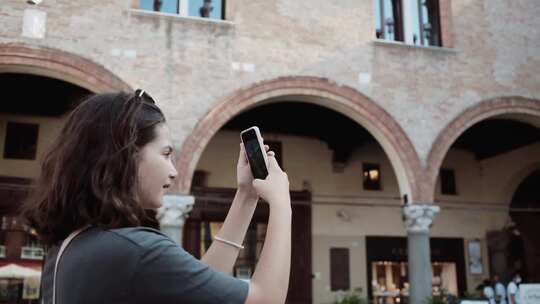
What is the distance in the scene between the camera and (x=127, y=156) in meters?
1.27

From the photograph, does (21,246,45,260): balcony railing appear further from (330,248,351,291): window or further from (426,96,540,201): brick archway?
(426,96,540,201): brick archway

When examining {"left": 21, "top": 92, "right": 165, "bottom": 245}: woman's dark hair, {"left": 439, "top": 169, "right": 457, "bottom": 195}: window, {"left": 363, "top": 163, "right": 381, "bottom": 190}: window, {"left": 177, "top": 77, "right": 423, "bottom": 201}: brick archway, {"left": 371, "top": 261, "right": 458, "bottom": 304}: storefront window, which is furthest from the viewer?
{"left": 439, "top": 169, "right": 457, "bottom": 195}: window

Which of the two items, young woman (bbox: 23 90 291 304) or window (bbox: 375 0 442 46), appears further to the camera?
window (bbox: 375 0 442 46)

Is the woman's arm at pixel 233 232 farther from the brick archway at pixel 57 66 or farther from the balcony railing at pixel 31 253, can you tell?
the balcony railing at pixel 31 253

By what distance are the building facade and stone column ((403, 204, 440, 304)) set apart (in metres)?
0.03

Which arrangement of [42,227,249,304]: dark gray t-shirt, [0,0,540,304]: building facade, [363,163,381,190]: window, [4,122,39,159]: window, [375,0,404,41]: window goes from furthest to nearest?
[363,163,381,190]: window < [4,122,39,159]: window < [375,0,404,41]: window < [0,0,540,304]: building facade < [42,227,249,304]: dark gray t-shirt

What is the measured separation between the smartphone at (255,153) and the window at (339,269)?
1206 cm

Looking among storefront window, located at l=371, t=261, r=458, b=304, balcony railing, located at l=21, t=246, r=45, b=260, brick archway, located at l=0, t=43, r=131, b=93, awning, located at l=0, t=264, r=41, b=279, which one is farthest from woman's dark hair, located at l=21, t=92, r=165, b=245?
storefront window, located at l=371, t=261, r=458, b=304

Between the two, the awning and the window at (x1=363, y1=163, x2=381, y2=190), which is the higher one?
the window at (x1=363, y1=163, x2=381, y2=190)

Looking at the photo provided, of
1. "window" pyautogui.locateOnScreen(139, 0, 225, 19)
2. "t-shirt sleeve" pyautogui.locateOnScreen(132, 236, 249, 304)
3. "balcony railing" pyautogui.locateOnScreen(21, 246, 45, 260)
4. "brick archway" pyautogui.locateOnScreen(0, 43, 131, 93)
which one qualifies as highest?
"window" pyautogui.locateOnScreen(139, 0, 225, 19)

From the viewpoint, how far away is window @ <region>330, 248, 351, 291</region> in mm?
13141

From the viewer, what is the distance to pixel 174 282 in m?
1.10

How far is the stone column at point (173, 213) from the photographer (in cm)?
913

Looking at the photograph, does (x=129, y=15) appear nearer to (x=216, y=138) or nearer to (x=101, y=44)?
(x=101, y=44)
